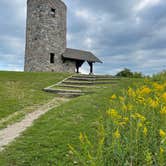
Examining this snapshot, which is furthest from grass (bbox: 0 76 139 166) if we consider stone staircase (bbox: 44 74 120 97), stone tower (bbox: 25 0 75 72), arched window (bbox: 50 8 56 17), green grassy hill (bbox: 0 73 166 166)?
arched window (bbox: 50 8 56 17)

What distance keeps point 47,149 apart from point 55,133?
79cm

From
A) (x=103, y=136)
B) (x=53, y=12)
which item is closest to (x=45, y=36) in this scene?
(x=53, y=12)

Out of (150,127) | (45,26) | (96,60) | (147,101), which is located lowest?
(150,127)

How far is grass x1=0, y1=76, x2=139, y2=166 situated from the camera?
3.64 m

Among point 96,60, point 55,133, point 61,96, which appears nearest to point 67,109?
point 55,133

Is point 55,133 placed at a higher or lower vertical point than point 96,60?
lower

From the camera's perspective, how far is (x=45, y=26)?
24.9m

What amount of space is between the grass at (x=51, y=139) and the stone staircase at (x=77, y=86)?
4241mm

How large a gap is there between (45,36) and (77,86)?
13082mm

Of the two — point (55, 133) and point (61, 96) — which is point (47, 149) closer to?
point (55, 133)

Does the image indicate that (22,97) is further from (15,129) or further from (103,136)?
(103,136)

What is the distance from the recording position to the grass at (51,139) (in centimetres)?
364

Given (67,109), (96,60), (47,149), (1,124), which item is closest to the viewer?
(47,149)

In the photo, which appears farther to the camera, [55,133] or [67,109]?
[67,109]
